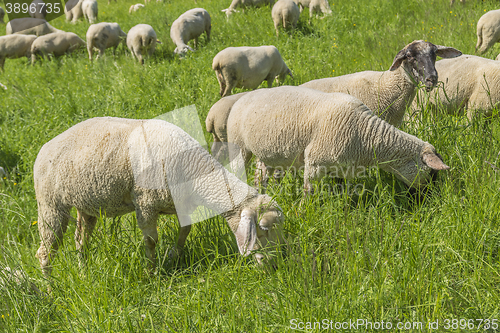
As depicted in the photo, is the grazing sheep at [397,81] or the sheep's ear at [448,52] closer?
the grazing sheep at [397,81]

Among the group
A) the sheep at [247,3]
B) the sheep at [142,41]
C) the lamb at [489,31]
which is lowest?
the lamb at [489,31]

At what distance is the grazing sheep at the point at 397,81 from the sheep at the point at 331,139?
66 centimetres

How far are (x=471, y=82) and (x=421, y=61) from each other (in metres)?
1.20

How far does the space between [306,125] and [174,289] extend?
1918 mm

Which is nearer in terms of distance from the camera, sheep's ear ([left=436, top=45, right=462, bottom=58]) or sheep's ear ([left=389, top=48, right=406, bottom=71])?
sheep's ear ([left=389, top=48, right=406, bottom=71])

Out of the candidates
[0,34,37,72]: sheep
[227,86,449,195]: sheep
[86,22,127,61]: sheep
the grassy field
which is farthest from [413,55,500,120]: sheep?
[0,34,37,72]: sheep

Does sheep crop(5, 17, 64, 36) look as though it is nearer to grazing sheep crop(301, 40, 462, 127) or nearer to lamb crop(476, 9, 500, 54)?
grazing sheep crop(301, 40, 462, 127)

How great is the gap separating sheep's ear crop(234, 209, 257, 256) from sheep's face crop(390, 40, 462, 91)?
2421mm

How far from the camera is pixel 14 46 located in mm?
12242

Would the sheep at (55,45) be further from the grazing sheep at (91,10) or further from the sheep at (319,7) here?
the sheep at (319,7)

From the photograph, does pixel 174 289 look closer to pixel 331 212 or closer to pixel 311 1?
pixel 331 212

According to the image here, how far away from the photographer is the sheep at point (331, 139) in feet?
12.1

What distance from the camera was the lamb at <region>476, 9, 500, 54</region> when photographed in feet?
25.1

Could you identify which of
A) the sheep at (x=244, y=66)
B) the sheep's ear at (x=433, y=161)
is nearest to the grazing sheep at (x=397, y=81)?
the sheep's ear at (x=433, y=161)
